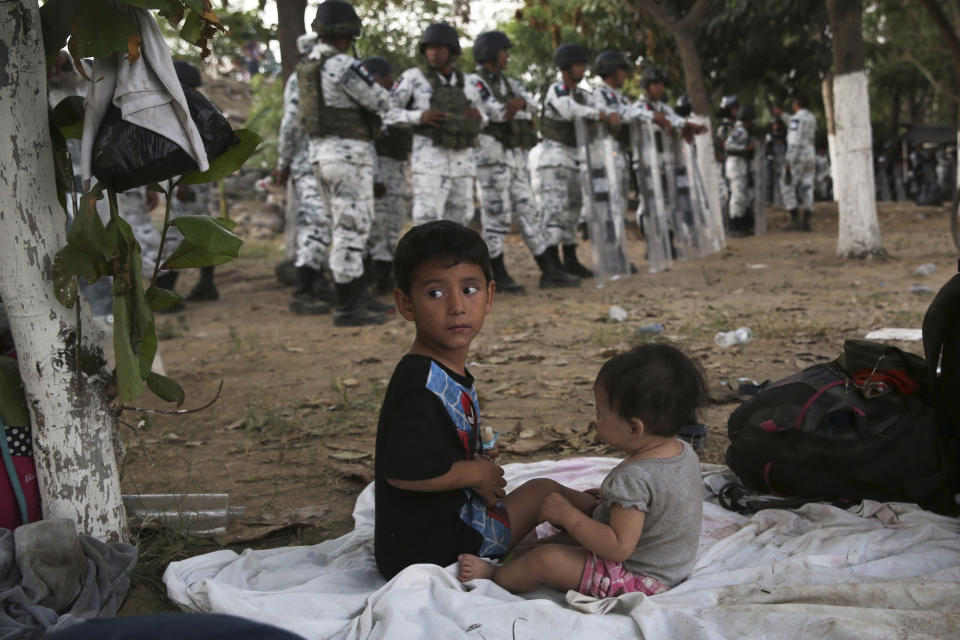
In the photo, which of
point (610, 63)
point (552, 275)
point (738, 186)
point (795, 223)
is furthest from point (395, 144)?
point (795, 223)

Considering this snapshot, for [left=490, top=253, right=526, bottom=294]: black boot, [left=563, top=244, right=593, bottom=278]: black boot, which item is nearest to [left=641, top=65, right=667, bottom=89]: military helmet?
[left=563, top=244, right=593, bottom=278]: black boot

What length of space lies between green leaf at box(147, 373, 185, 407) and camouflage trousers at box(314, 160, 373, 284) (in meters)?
4.46

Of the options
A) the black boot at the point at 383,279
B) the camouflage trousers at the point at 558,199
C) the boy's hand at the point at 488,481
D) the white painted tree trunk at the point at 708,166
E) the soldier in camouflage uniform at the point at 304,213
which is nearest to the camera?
the boy's hand at the point at 488,481

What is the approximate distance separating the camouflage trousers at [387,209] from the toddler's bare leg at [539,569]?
6.31 m

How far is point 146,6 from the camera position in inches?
82.0

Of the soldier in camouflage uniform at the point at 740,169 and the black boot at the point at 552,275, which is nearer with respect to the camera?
the black boot at the point at 552,275

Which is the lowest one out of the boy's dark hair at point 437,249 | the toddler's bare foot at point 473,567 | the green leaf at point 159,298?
the toddler's bare foot at point 473,567

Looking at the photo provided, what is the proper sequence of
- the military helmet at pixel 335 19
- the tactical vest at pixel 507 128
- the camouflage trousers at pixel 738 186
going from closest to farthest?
the military helmet at pixel 335 19 < the tactical vest at pixel 507 128 < the camouflage trousers at pixel 738 186

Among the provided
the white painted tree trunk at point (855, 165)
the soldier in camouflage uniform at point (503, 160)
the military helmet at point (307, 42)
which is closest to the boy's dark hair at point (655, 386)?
the military helmet at point (307, 42)

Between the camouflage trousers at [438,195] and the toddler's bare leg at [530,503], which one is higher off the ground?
the camouflage trousers at [438,195]

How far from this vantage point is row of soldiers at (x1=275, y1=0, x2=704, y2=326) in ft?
22.5

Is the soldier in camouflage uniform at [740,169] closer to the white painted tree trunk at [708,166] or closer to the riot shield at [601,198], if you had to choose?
the white painted tree trunk at [708,166]

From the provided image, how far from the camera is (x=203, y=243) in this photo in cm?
245

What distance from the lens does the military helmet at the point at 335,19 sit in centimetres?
656
